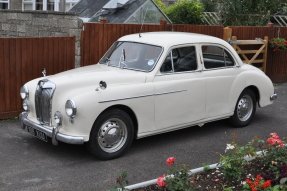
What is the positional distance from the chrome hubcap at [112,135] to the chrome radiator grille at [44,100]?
812 millimetres

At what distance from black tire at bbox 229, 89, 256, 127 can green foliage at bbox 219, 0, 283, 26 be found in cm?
991

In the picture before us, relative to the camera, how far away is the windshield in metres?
7.27

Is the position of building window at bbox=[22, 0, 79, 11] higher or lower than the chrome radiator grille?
higher

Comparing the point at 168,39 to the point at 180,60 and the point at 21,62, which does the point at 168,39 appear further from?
the point at 21,62

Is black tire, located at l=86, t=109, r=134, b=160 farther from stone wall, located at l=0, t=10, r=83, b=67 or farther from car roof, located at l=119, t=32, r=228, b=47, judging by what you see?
stone wall, located at l=0, t=10, r=83, b=67

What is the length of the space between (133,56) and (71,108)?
1.82m

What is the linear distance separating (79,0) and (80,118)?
11.7 meters

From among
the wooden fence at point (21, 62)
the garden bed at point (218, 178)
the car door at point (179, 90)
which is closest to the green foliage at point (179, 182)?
the garden bed at point (218, 178)

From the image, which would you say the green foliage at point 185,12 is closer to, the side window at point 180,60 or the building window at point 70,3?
the building window at point 70,3

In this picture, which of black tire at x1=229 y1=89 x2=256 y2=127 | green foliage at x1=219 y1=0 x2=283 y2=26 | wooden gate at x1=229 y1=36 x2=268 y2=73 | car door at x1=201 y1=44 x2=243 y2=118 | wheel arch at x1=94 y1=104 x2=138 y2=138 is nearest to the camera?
wheel arch at x1=94 y1=104 x2=138 y2=138

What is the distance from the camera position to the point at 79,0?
17.1 m

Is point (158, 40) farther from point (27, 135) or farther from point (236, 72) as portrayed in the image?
point (27, 135)

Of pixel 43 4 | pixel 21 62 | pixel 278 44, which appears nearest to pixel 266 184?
pixel 21 62

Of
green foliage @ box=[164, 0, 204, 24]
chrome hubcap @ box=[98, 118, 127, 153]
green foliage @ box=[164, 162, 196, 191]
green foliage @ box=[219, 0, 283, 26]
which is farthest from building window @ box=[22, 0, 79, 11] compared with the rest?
green foliage @ box=[164, 162, 196, 191]
